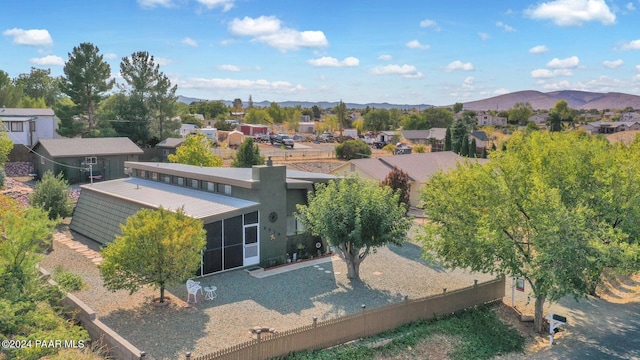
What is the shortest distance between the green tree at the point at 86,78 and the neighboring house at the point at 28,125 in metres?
3.36

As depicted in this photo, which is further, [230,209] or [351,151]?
[351,151]

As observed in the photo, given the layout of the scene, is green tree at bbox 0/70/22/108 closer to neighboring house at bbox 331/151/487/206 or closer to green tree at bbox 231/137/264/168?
green tree at bbox 231/137/264/168

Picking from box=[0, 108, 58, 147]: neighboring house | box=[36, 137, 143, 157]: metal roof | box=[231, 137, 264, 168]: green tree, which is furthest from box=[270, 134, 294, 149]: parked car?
box=[231, 137, 264, 168]: green tree

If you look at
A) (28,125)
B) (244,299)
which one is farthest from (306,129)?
(244,299)

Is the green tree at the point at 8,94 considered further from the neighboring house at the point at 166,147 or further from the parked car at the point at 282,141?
the parked car at the point at 282,141

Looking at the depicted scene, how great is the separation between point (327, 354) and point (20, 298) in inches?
301

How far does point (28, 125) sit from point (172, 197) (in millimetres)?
33074

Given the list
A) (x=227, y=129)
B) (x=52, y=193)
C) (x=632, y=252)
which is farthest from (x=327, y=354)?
(x=227, y=129)

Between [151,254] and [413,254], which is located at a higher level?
[151,254]

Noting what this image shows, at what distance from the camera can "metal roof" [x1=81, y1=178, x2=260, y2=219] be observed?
1920 cm

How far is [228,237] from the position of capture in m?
19.2

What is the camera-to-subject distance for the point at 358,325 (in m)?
13.9

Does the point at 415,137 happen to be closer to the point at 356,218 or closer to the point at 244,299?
the point at 356,218

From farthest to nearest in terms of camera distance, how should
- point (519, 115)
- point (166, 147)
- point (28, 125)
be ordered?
point (519, 115), point (166, 147), point (28, 125)
